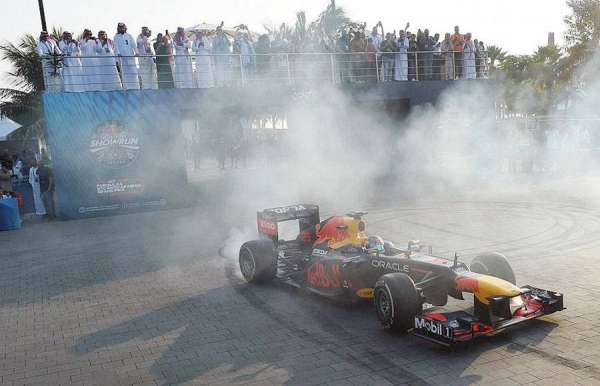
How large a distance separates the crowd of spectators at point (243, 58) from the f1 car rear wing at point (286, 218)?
8143 mm

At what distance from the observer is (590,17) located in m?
30.4

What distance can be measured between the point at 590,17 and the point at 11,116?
96.3 feet

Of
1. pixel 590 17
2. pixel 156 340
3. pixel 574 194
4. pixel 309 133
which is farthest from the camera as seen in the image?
pixel 590 17

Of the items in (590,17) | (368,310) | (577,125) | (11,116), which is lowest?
(368,310)

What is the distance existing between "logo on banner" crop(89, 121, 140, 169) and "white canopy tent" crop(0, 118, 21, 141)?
12.1m

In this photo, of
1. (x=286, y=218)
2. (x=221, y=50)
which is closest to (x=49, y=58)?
(x=221, y=50)

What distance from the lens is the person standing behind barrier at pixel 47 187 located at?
655 inches

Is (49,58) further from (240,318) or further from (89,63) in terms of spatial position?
(240,318)

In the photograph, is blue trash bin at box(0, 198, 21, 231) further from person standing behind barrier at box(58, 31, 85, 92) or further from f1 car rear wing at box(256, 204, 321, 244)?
f1 car rear wing at box(256, 204, 321, 244)

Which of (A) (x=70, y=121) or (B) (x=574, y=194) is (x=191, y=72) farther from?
(B) (x=574, y=194)

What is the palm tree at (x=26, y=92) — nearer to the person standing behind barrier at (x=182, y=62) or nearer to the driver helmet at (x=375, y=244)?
the person standing behind barrier at (x=182, y=62)

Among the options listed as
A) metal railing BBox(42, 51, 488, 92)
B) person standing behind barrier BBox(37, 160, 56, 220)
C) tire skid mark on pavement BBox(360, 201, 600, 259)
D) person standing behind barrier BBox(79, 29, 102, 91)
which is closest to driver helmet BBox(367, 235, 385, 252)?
tire skid mark on pavement BBox(360, 201, 600, 259)

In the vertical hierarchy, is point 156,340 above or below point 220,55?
below

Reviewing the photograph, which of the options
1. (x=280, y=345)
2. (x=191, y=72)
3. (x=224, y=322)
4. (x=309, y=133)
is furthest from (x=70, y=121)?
(x=280, y=345)
